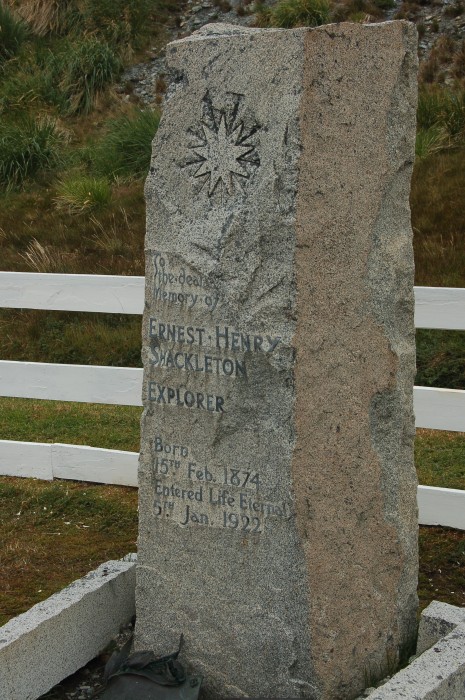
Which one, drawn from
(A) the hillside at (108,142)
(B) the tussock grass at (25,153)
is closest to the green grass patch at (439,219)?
(A) the hillside at (108,142)

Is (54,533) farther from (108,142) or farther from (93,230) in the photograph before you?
(108,142)

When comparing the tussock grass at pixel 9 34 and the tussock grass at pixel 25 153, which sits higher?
the tussock grass at pixel 9 34

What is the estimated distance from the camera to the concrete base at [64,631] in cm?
402

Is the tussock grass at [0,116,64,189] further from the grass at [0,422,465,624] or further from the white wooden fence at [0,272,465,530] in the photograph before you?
the white wooden fence at [0,272,465,530]

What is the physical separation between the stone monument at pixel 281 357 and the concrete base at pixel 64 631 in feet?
1.22

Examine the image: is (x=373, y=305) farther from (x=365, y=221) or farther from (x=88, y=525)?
(x=88, y=525)

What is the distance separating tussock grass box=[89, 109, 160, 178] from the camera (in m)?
12.8

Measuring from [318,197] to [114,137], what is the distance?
9664 mm

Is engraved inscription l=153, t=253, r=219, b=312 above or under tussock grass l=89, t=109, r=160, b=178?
under

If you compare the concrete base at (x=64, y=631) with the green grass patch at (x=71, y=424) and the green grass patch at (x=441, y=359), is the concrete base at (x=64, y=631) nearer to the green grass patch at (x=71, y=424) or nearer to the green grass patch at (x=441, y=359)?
the green grass patch at (x=71, y=424)

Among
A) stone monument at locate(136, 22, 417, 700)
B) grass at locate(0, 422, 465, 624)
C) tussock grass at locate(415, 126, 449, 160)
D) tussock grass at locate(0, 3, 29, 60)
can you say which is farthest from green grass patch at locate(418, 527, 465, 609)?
tussock grass at locate(0, 3, 29, 60)

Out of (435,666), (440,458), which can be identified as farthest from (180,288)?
(440,458)

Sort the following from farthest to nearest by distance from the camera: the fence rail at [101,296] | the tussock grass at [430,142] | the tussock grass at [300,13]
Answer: the tussock grass at [300,13], the tussock grass at [430,142], the fence rail at [101,296]

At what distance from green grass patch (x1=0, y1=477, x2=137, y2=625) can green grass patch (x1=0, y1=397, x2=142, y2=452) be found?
106 centimetres
